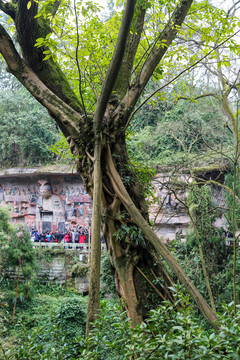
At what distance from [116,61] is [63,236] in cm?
1755

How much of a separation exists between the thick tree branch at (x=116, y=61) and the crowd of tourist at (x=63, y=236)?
50.8 feet

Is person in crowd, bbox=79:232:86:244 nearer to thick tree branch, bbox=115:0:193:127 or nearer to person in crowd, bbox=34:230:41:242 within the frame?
person in crowd, bbox=34:230:41:242

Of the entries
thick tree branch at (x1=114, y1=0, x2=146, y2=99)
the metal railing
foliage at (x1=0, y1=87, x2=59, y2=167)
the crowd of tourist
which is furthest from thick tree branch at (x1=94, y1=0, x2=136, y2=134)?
foliage at (x1=0, y1=87, x2=59, y2=167)

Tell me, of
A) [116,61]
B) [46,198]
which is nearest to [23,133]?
[46,198]

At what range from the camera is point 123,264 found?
335 centimetres

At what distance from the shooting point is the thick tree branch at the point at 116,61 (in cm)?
224

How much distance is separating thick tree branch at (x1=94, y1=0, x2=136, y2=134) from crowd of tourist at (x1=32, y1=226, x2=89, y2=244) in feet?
50.8

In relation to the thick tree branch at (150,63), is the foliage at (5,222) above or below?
below

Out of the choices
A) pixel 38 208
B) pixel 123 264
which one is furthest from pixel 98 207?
pixel 38 208

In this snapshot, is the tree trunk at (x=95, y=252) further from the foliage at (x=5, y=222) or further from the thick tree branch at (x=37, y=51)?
the foliage at (x=5, y=222)

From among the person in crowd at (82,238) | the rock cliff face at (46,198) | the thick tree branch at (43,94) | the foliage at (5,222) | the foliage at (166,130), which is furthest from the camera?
the rock cliff face at (46,198)

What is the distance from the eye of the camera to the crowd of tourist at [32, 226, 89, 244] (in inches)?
727

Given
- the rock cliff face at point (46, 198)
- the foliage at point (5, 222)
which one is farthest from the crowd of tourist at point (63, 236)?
the foliage at point (5, 222)

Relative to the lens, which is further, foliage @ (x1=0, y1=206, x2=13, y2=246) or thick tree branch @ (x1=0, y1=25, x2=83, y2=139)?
foliage @ (x1=0, y1=206, x2=13, y2=246)
